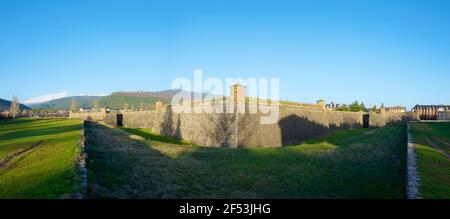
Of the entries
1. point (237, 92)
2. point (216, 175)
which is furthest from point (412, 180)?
point (237, 92)

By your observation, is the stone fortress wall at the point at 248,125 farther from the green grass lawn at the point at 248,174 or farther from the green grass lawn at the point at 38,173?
the green grass lawn at the point at 38,173

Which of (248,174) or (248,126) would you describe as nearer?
(248,174)

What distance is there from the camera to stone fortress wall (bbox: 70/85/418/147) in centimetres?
3034

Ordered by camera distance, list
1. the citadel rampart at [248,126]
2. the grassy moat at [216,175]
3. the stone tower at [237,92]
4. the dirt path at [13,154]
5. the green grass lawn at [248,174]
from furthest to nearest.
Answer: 1. the stone tower at [237,92]
2. the citadel rampart at [248,126]
3. the dirt path at [13,154]
4. the green grass lawn at [248,174]
5. the grassy moat at [216,175]

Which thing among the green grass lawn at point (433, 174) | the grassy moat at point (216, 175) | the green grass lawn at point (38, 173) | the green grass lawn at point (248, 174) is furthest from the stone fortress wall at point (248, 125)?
the green grass lawn at point (433, 174)

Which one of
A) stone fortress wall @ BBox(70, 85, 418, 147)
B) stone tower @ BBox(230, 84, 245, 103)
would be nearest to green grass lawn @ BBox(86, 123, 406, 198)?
stone fortress wall @ BBox(70, 85, 418, 147)

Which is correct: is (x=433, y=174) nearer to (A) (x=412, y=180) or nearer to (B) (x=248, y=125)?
(A) (x=412, y=180)

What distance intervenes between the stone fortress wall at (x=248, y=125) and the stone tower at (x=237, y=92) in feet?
0.32

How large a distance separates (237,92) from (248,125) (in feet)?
9.72

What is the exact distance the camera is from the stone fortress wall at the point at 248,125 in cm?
3034

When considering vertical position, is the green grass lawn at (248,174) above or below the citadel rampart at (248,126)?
below

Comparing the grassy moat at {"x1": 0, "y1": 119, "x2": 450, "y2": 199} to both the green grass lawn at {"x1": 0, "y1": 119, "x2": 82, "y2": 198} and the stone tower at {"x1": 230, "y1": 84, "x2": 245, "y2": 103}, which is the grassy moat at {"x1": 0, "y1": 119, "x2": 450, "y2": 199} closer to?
the green grass lawn at {"x1": 0, "y1": 119, "x2": 82, "y2": 198}

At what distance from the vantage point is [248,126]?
30.8 m

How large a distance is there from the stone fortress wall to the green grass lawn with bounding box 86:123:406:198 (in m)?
6.31
